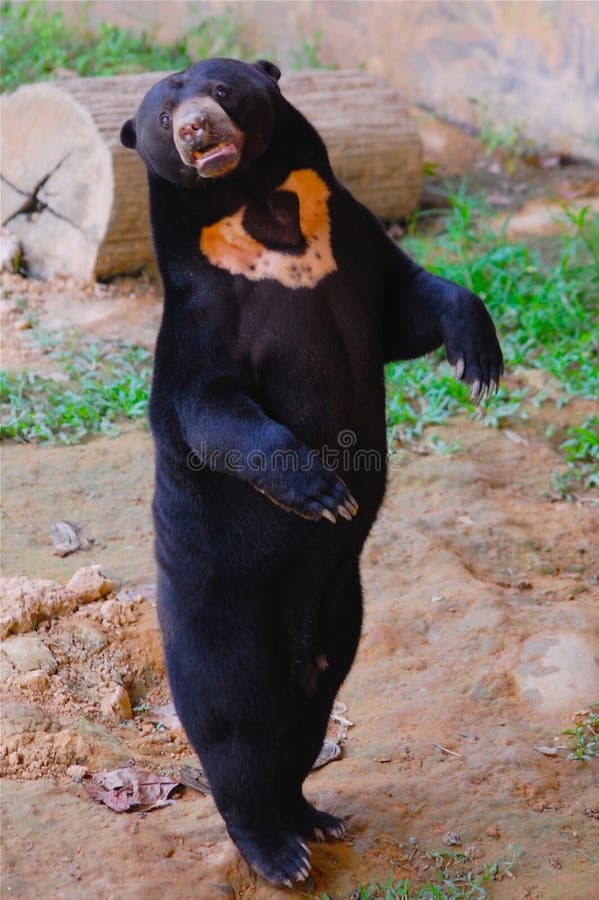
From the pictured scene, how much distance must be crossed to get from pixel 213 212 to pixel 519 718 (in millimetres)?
2028

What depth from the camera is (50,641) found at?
4.21 meters

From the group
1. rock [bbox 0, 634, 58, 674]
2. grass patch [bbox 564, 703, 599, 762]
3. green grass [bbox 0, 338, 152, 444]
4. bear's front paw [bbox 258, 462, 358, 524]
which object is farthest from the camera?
green grass [bbox 0, 338, 152, 444]

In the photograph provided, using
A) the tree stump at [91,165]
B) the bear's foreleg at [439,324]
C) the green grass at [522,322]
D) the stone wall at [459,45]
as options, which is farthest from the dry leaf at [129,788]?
the stone wall at [459,45]

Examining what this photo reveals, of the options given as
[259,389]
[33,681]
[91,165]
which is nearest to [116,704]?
[33,681]

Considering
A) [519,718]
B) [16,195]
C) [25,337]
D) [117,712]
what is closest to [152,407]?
[117,712]

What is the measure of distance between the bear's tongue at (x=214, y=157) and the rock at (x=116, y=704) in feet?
6.31

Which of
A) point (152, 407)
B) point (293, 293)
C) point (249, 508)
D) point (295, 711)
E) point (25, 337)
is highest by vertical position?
point (293, 293)

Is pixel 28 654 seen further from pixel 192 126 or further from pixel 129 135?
pixel 192 126

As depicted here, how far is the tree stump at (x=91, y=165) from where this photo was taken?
7012 mm

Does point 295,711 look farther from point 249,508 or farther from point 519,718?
point 519,718

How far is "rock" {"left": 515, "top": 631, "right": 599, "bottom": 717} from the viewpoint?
408 cm

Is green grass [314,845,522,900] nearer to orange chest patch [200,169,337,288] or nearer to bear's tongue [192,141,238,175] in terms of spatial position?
orange chest patch [200,169,337,288]

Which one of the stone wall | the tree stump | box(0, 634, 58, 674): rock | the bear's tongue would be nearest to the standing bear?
the bear's tongue

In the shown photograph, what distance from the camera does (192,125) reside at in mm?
2889
